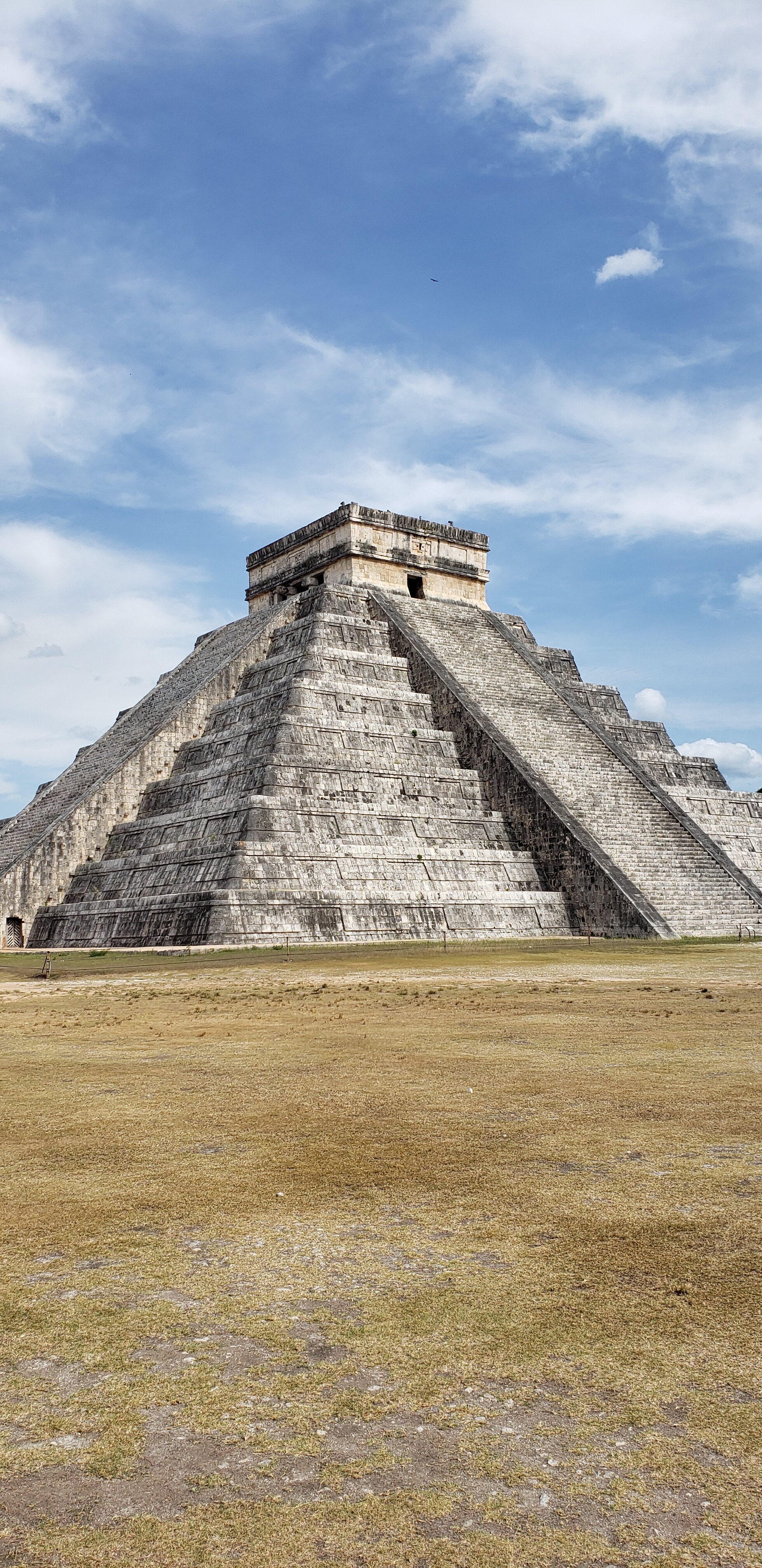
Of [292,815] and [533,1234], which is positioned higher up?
[292,815]

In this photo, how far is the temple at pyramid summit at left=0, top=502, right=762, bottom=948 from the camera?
22.0 meters

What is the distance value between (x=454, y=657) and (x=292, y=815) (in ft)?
32.2

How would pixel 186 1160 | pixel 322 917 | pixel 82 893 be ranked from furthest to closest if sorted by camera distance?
pixel 82 893
pixel 322 917
pixel 186 1160

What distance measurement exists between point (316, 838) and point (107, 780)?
7999 mm

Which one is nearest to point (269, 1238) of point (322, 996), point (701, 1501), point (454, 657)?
point (701, 1501)

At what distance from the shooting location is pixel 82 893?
86.1ft

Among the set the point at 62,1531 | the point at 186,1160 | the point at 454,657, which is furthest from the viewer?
the point at 454,657

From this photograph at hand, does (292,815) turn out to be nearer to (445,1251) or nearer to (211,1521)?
(445,1251)

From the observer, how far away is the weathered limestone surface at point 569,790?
76.7 feet

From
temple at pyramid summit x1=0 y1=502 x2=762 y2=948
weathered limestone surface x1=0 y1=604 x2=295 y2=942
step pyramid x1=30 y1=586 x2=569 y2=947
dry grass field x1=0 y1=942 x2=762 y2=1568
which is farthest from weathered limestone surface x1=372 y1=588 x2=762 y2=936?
dry grass field x1=0 y1=942 x2=762 y2=1568

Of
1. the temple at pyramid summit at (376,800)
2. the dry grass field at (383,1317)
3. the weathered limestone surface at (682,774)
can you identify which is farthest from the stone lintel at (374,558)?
the dry grass field at (383,1317)

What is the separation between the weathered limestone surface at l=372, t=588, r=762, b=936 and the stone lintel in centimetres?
122

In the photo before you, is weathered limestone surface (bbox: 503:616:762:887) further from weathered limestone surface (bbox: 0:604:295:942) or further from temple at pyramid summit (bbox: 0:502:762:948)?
weathered limestone surface (bbox: 0:604:295:942)

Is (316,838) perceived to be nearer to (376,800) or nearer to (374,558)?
(376,800)
